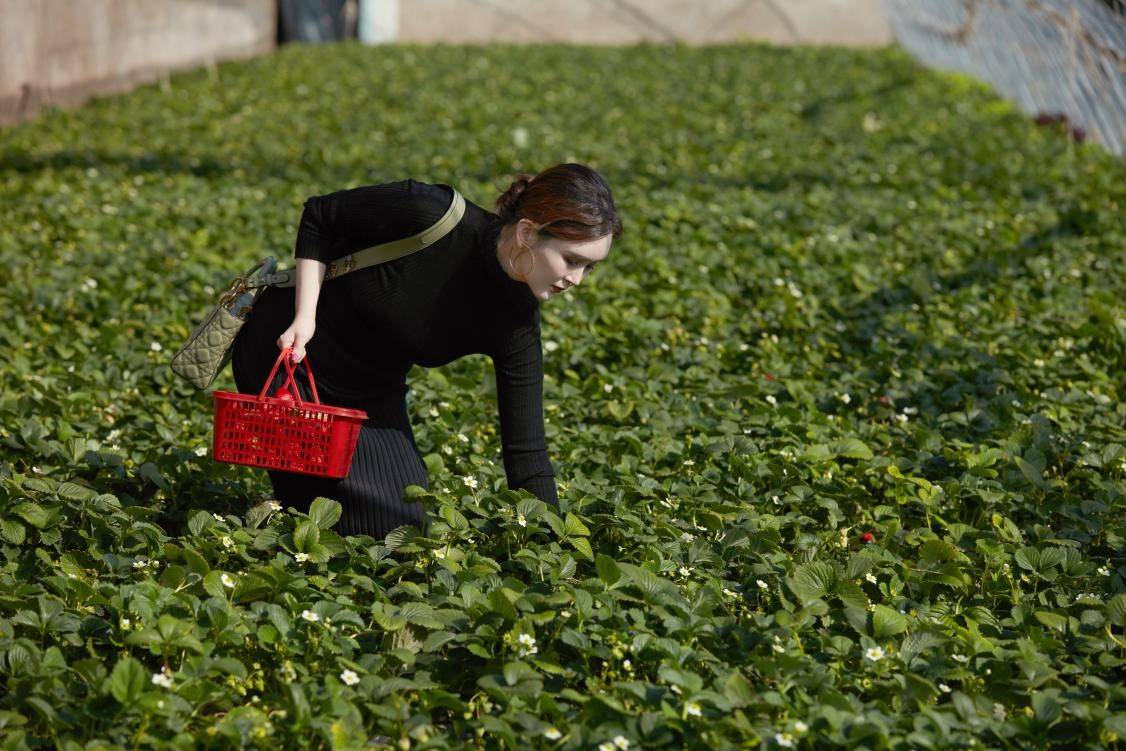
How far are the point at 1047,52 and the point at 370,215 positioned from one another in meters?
9.20

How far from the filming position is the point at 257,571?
2779 mm

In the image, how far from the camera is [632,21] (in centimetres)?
1717

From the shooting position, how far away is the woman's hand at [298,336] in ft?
9.55

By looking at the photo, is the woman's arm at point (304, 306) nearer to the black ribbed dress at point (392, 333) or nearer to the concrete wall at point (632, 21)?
the black ribbed dress at point (392, 333)

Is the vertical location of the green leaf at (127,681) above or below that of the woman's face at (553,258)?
below

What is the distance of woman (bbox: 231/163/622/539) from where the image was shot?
285cm

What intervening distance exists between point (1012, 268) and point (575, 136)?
180 inches

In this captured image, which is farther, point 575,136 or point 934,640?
point 575,136

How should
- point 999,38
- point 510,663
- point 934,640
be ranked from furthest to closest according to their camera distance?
1. point 999,38
2. point 934,640
3. point 510,663

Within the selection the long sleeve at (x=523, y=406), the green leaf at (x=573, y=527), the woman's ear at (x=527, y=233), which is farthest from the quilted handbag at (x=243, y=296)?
the green leaf at (x=573, y=527)

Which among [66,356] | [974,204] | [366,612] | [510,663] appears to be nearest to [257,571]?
[366,612]

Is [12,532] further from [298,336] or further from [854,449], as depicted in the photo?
[854,449]

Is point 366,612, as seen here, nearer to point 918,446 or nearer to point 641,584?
point 641,584

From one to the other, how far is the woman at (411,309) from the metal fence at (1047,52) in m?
7.21
